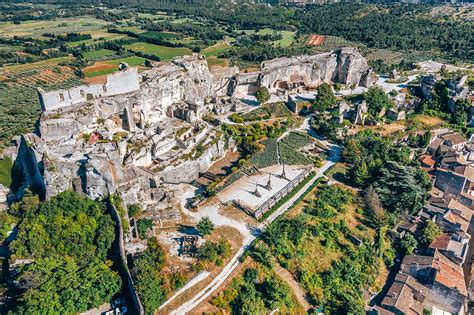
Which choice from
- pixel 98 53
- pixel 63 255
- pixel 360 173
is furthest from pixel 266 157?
pixel 98 53

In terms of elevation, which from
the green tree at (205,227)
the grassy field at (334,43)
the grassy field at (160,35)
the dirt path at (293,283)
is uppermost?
the grassy field at (160,35)

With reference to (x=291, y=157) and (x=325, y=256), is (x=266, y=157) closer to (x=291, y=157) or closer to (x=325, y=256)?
(x=291, y=157)

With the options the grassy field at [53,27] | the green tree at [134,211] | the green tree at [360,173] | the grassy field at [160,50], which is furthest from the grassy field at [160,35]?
the green tree at [134,211]

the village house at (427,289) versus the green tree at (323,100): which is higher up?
the green tree at (323,100)

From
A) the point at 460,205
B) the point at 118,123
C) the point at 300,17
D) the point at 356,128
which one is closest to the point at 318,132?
the point at 356,128

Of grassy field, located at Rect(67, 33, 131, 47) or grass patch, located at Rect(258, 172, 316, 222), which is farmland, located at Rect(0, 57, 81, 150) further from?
grass patch, located at Rect(258, 172, 316, 222)

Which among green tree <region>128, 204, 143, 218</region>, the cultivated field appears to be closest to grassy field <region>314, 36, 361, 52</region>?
the cultivated field

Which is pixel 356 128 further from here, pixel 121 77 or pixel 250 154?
pixel 121 77

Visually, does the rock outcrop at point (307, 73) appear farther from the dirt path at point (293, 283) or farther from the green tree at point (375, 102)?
the dirt path at point (293, 283)
